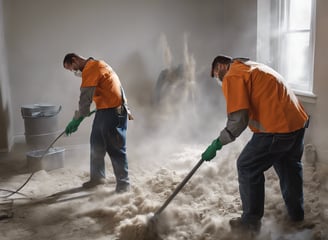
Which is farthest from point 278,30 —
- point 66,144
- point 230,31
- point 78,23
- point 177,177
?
point 66,144

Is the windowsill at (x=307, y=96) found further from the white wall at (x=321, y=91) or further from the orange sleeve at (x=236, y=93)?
the orange sleeve at (x=236, y=93)

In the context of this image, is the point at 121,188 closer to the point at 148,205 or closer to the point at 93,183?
the point at 93,183

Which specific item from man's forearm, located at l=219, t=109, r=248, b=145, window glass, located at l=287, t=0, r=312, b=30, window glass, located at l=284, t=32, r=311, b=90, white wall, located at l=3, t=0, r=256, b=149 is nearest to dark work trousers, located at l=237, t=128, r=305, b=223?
man's forearm, located at l=219, t=109, r=248, b=145

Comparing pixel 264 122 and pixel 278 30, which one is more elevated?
pixel 278 30

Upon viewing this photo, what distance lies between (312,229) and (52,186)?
2045 millimetres

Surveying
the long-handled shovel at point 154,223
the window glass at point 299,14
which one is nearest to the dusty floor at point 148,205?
the long-handled shovel at point 154,223

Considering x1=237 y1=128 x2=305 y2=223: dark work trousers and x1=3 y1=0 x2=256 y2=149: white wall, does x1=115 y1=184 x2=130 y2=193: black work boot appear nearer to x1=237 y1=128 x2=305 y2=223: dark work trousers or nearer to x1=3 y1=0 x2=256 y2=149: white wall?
x1=237 y1=128 x2=305 y2=223: dark work trousers

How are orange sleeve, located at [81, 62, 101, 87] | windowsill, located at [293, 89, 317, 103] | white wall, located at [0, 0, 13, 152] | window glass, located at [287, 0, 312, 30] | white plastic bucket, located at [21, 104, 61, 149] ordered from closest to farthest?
orange sleeve, located at [81, 62, 101, 87], windowsill, located at [293, 89, 317, 103], window glass, located at [287, 0, 312, 30], white plastic bucket, located at [21, 104, 61, 149], white wall, located at [0, 0, 13, 152]

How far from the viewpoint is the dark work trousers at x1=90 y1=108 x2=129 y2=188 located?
2.95m

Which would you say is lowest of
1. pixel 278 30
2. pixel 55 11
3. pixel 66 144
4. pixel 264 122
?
pixel 66 144

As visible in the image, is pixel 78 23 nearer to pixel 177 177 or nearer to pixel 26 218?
pixel 177 177

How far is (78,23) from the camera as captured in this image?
4.46m

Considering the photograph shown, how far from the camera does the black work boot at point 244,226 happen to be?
2.25m

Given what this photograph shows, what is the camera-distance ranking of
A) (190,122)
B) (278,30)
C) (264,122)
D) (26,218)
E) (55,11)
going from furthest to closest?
1. (190,122)
2. (55,11)
3. (278,30)
4. (26,218)
5. (264,122)
